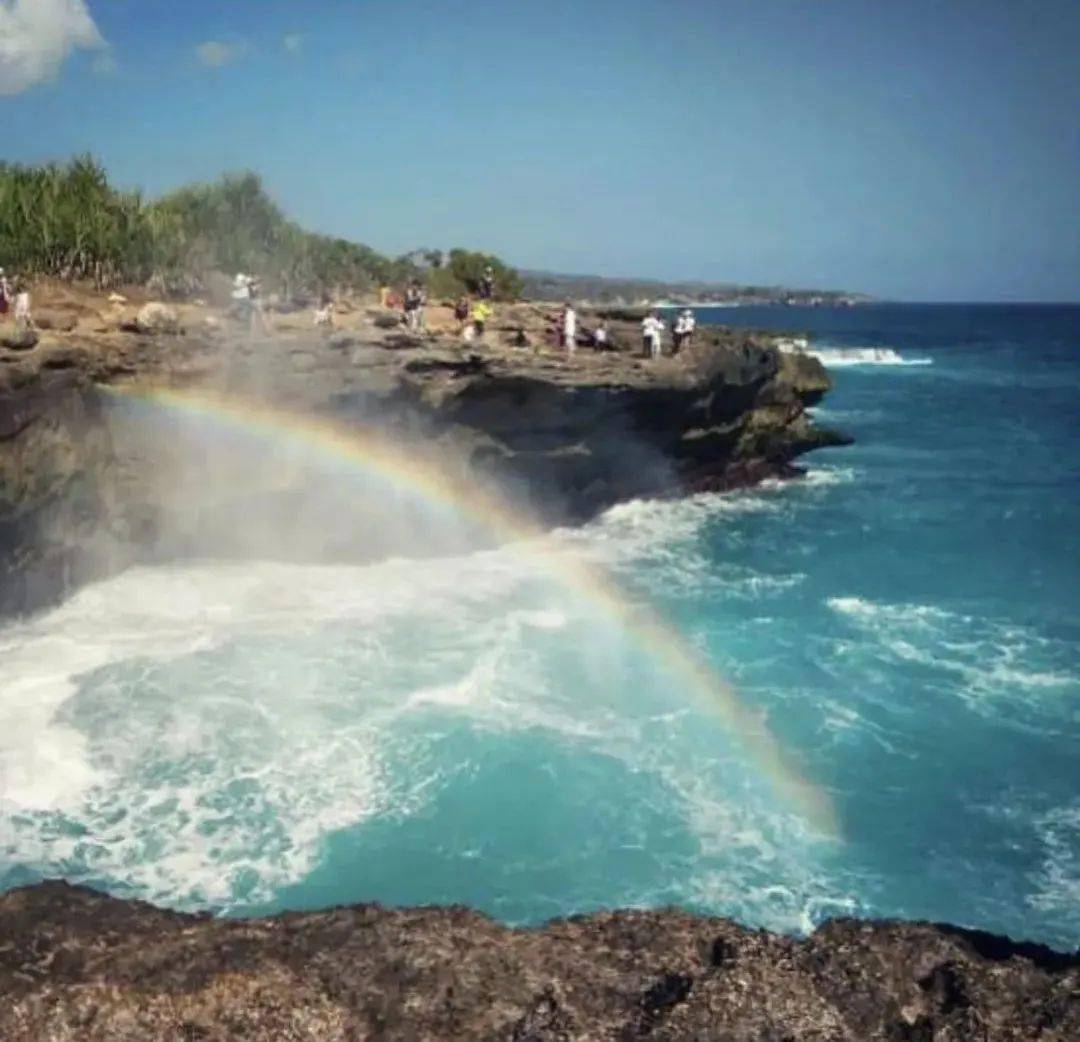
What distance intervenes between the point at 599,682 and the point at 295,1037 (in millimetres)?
17579

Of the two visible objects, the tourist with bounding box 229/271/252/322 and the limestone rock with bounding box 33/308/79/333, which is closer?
the limestone rock with bounding box 33/308/79/333

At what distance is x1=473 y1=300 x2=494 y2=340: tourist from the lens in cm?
3800

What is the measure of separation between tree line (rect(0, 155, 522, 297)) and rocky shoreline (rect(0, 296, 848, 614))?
14.1 ft

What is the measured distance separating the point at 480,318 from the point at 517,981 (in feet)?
109

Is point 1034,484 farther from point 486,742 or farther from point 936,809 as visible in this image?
point 486,742

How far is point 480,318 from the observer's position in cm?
3884

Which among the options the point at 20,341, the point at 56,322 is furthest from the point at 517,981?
the point at 56,322

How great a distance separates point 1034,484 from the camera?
48594 mm

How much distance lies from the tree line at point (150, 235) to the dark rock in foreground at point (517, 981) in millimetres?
38923

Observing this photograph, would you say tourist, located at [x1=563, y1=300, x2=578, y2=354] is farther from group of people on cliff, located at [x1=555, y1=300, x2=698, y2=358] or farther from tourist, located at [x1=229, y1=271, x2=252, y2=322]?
tourist, located at [x1=229, y1=271, x2=252, y2=322]

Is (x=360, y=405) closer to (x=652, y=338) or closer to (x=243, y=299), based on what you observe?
(x=243, y=299)

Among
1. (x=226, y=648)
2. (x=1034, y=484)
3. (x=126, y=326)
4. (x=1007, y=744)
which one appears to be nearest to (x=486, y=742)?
(x=226, y=648)

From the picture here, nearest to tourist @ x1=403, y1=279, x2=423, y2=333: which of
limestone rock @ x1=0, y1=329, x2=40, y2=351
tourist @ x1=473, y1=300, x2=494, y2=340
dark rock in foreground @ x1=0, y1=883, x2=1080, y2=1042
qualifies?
tourist @ x1=473, y1=300, x2=494, y2=340

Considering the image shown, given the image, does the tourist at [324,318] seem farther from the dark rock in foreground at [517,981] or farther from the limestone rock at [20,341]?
the dark rock in foreground at [517,981]
